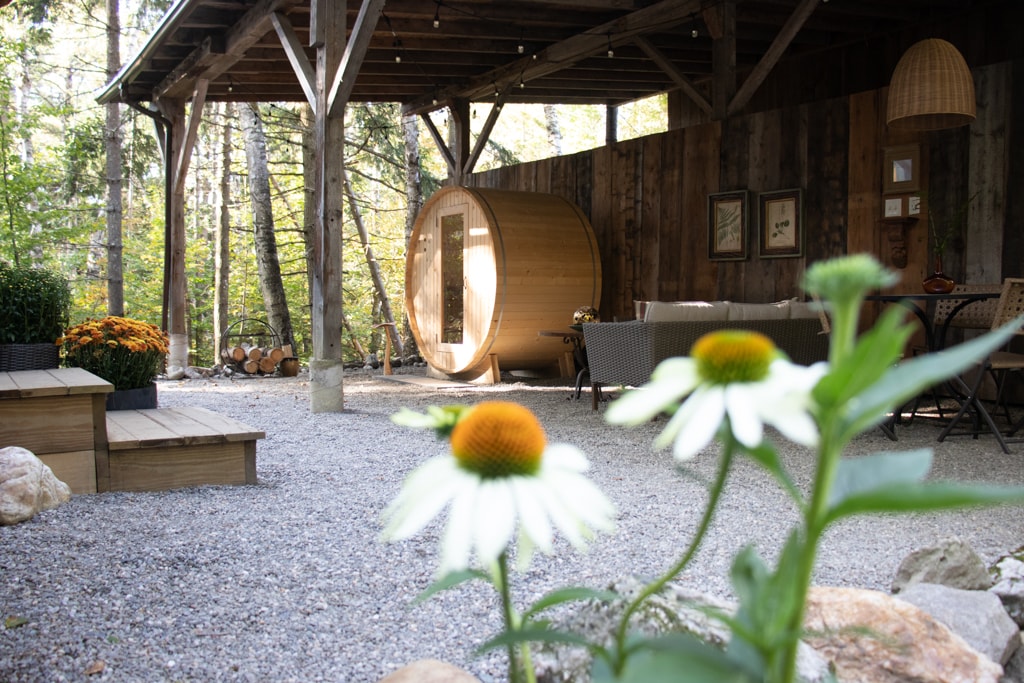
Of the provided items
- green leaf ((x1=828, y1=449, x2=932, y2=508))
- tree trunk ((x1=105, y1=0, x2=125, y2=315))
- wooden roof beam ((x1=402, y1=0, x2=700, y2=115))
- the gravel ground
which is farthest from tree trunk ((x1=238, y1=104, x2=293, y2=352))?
green leaf ((x1=828, y1=449, x2=932, y2=508))

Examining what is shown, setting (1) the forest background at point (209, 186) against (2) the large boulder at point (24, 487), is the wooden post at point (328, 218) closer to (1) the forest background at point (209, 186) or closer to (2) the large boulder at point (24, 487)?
(2) the large boulder at point (24, 487)

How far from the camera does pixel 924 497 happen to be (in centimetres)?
40

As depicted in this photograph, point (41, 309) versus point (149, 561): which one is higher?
point (41, 309)

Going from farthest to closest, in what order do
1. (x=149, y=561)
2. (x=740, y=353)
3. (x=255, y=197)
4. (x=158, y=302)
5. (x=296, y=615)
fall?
(x=158, y=302)
(x=255, y=197)
(x=149, y=561)
(x=296, y=615)
(x=740, y=353)

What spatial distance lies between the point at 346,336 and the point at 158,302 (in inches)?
161

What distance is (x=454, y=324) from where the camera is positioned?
29.2ft

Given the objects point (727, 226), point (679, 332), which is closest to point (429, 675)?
point (679, 332)

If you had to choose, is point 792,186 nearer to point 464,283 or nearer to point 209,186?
point 464,283

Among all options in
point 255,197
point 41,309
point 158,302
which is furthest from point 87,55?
point 41,309

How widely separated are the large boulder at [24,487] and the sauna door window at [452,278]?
18.5 ft

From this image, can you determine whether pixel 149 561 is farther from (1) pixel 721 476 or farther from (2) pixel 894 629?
(1) pixel 721 476

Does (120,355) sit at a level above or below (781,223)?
below

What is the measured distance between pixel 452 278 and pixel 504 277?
1.16 m

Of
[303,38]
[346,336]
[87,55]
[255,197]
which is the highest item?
[87,55]
